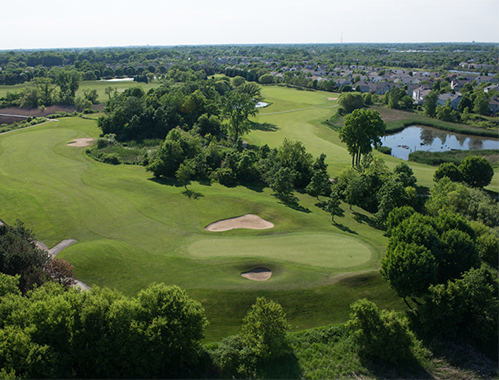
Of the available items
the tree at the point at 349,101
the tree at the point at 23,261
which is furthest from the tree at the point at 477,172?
the tree at the point at 349,101

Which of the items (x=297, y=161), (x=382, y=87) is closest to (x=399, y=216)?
(x=297, y=161)

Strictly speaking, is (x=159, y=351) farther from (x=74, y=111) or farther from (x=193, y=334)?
(x=74, y=111)

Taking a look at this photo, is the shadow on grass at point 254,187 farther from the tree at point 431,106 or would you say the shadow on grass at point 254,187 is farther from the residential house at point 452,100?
the residential house at point 452,100

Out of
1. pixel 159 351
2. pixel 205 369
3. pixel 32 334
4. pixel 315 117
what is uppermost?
pixel 315 117

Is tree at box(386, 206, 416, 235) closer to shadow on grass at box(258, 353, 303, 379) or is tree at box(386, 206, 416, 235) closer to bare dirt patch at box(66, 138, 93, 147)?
shadow on grass at box(258, 353, 303, 379)

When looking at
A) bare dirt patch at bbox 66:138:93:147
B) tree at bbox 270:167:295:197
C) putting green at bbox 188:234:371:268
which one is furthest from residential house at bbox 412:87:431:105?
bare dirt patch at bbox 66:138:93:147

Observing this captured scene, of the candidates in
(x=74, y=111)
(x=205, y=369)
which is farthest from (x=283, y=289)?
(x=74, y=111)
